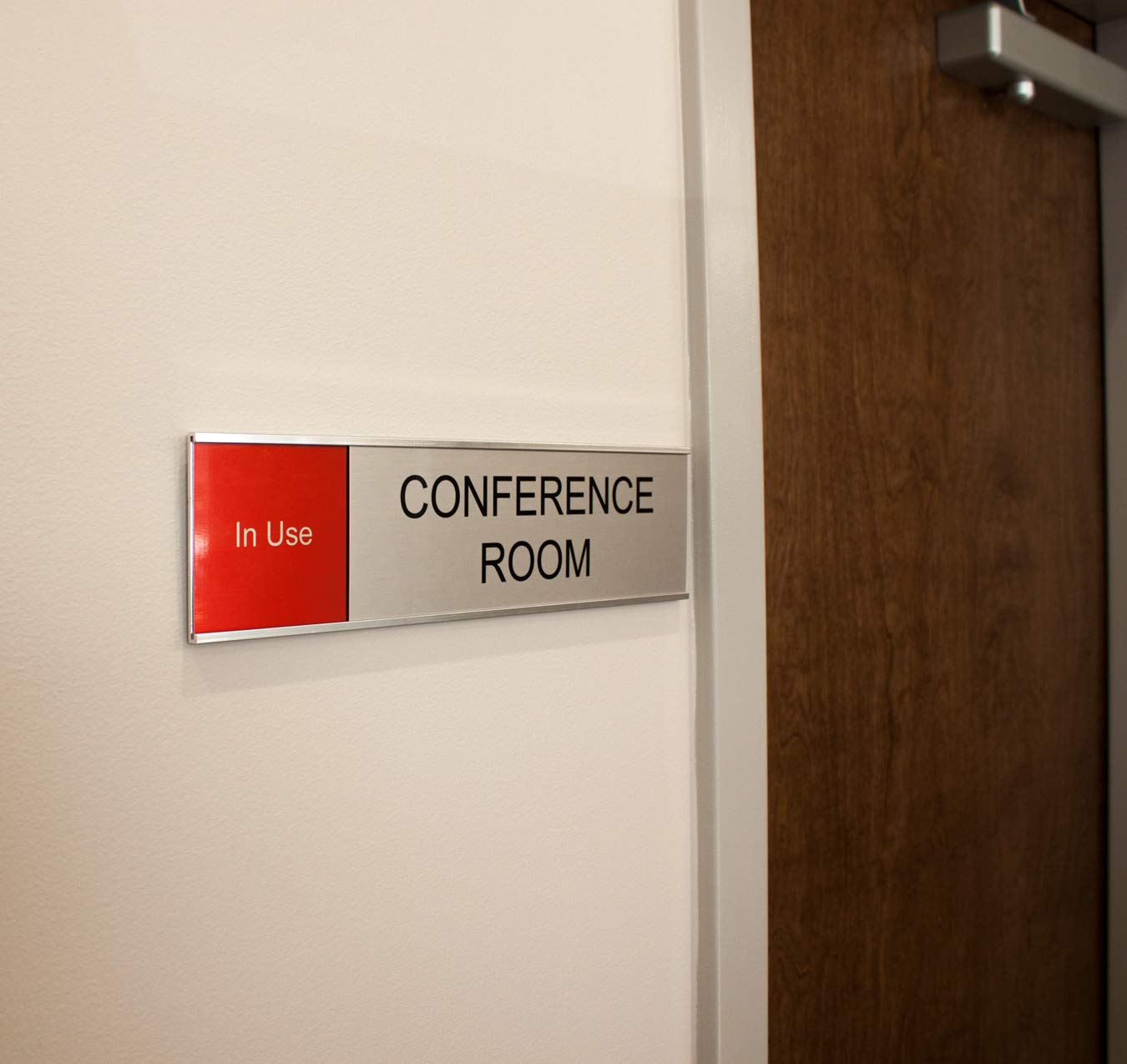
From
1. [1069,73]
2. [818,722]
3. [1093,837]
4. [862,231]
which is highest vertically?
[1069,73]

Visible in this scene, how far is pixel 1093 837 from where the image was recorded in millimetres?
1423

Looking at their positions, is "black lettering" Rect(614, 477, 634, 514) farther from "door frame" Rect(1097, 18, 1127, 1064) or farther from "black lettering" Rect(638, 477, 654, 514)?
"door frame" Rect(1097, 18, 1127, 1064)

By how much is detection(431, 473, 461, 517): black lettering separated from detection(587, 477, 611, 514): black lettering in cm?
13

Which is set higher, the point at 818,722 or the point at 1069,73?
the point at 1069,73

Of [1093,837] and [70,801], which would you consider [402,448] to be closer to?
[70,801]

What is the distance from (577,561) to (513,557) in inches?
2.5

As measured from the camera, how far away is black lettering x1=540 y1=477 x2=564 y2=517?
0.78 meters

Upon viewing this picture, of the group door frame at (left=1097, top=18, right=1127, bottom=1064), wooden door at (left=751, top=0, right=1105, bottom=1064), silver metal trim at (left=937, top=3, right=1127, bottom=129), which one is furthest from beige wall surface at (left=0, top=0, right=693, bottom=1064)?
door frame at (left=1097, top=18, right=1127, bottom=1064)

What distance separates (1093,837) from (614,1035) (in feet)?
2.98

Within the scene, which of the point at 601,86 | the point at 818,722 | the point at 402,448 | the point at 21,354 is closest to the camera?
the point at 21,354

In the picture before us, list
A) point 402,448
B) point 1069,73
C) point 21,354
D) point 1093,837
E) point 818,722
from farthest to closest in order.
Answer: point 1093,837
point 1069,73
point 818,722
point 402,448
point 21,354

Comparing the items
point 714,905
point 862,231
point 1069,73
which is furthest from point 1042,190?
point 714,905

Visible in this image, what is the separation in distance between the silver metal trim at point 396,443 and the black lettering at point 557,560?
0.24ft

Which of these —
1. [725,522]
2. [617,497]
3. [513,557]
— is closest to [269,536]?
[513,557]
